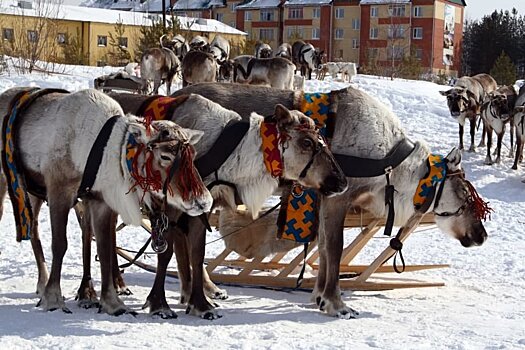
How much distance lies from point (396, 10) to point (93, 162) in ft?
210

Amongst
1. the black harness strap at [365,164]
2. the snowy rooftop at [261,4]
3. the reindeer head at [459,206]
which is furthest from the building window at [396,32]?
the black harness strap at [365,164]

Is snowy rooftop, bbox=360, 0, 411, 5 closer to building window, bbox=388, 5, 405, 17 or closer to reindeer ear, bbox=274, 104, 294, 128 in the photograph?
building window, bbox=388, 5, 405, 17

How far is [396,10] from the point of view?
221ft

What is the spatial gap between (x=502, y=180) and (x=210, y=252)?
328 inches

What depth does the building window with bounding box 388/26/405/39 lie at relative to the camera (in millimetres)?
62350

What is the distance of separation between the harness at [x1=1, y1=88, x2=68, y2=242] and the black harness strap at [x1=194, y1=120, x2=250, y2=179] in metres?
1.23

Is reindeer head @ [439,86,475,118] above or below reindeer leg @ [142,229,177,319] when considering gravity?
above

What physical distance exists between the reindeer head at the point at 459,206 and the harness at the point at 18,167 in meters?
3.30

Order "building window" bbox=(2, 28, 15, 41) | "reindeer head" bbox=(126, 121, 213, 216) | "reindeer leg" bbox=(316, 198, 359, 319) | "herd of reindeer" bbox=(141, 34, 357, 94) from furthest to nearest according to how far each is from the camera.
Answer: "building window" bbox=(2, 28, 15, 41) → "herd of reindeer" bbox=(141, 34, 357, 94) → "reindeer leg" bbox=(316, 198, 359, 319) → "reindeer head" bbox=(126, 121, 213, 216)

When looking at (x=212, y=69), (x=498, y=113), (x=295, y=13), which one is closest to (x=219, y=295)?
(x=498, y=113)

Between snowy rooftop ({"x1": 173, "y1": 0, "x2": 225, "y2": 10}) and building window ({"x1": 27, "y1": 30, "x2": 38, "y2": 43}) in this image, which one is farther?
snowy rooftop ({"x1": 173, "y1": 0, "x2": 225, "y2": 10})

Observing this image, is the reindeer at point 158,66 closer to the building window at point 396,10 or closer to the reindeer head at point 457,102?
the reindeer head at point 457,102

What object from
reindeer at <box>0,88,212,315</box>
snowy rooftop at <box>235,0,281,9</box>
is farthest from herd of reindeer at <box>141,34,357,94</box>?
snowy rooftop at <box>235,0,281,9</box>

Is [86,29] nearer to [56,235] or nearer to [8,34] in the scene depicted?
[8,34]
